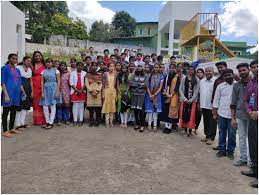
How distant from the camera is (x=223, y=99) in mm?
5223

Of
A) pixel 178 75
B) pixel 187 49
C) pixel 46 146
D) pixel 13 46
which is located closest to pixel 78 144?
pixel 46 146

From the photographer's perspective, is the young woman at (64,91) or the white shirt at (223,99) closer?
the white shirt at (223,99)

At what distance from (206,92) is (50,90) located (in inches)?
137

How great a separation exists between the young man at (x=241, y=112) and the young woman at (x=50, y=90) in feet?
12.6

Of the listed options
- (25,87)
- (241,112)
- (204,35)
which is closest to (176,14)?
(204,35)

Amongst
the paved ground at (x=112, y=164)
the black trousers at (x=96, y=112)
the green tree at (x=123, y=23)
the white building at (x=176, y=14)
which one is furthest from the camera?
the green tree at (x=123, y=23)

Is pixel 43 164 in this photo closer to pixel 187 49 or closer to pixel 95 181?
pixel 95 181

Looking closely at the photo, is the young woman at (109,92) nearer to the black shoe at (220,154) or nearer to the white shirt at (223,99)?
the white shirt at (223,99)

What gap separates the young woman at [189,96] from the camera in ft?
20.7

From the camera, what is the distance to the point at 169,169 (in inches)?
174

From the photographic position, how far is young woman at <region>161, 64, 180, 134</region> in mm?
6560

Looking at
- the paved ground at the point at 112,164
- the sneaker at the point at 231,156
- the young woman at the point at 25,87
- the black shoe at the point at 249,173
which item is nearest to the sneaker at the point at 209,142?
the paved ground at the point at 112,164

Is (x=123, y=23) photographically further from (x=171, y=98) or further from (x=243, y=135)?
(x=243, y=135)

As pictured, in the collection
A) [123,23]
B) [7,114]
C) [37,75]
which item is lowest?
[7,114]
